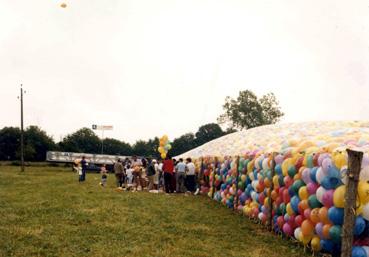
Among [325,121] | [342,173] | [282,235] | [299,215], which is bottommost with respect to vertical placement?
[282,235]

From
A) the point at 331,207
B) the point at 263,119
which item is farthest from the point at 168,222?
the point at 263,119

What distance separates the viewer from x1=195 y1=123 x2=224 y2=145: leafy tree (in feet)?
292

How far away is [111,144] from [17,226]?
95958mm

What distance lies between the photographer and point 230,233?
10.6 meters

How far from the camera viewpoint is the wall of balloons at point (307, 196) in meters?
7.58

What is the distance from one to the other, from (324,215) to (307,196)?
3.26 feet

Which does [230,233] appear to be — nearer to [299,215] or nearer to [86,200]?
[299,215]

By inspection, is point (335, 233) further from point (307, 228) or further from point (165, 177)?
point (165, 177)

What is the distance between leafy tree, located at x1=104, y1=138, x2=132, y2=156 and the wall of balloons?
92169 millimetres

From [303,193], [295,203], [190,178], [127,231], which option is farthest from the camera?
[190,178]

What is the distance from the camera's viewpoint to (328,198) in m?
8.12

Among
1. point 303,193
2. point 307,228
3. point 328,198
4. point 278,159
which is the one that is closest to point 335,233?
point 328,198

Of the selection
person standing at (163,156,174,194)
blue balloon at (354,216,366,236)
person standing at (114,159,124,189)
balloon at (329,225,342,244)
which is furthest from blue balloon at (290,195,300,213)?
person standing at (114,159,124,189)

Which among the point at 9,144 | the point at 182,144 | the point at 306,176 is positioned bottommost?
the point at 306,176
